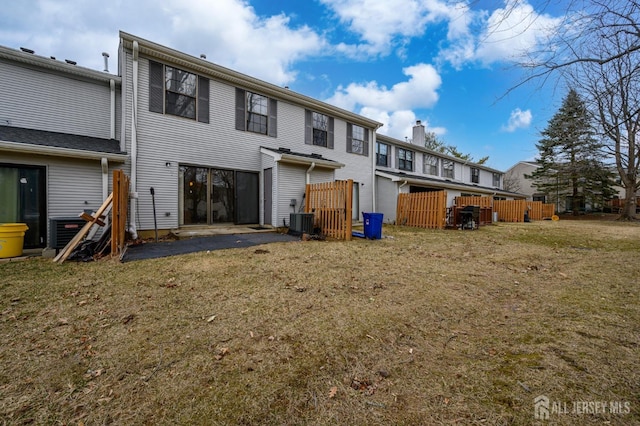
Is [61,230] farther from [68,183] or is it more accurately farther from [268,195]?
[268,195]

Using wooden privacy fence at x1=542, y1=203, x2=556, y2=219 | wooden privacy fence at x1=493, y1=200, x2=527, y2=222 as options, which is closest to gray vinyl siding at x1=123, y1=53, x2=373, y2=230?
wooden privacy fence at x1=493, y1=200, x2=527, y2=222

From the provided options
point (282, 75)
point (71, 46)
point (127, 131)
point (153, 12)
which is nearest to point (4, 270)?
point (127, 131)

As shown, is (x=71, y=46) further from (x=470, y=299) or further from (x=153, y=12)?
(x=470, y=299)

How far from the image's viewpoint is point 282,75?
1388 centimetres

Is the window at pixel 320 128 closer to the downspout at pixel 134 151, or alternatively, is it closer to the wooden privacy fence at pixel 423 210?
the wooden privacy fence at pixel 423 210

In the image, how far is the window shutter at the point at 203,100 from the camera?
8.97 metres

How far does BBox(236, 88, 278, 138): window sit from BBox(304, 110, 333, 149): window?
1664 mm

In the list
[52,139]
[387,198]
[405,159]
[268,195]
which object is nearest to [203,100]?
[268,195]

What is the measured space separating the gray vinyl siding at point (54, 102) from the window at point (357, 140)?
973cm

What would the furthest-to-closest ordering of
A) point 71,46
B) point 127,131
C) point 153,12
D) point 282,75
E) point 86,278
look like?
1. point 282,75
2. point 71,46
3. point 153,12
4. point 127,131
5. point 86,278

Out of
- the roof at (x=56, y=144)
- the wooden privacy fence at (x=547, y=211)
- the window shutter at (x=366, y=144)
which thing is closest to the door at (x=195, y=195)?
the roof at (x=56, y=144)

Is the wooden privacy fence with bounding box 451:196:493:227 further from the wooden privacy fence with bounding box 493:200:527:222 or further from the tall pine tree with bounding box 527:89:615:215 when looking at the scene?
the tall pine tree with bounding box 527:89:615:215

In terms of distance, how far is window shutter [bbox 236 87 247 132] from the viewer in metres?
9.80

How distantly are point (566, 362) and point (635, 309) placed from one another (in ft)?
6.71
